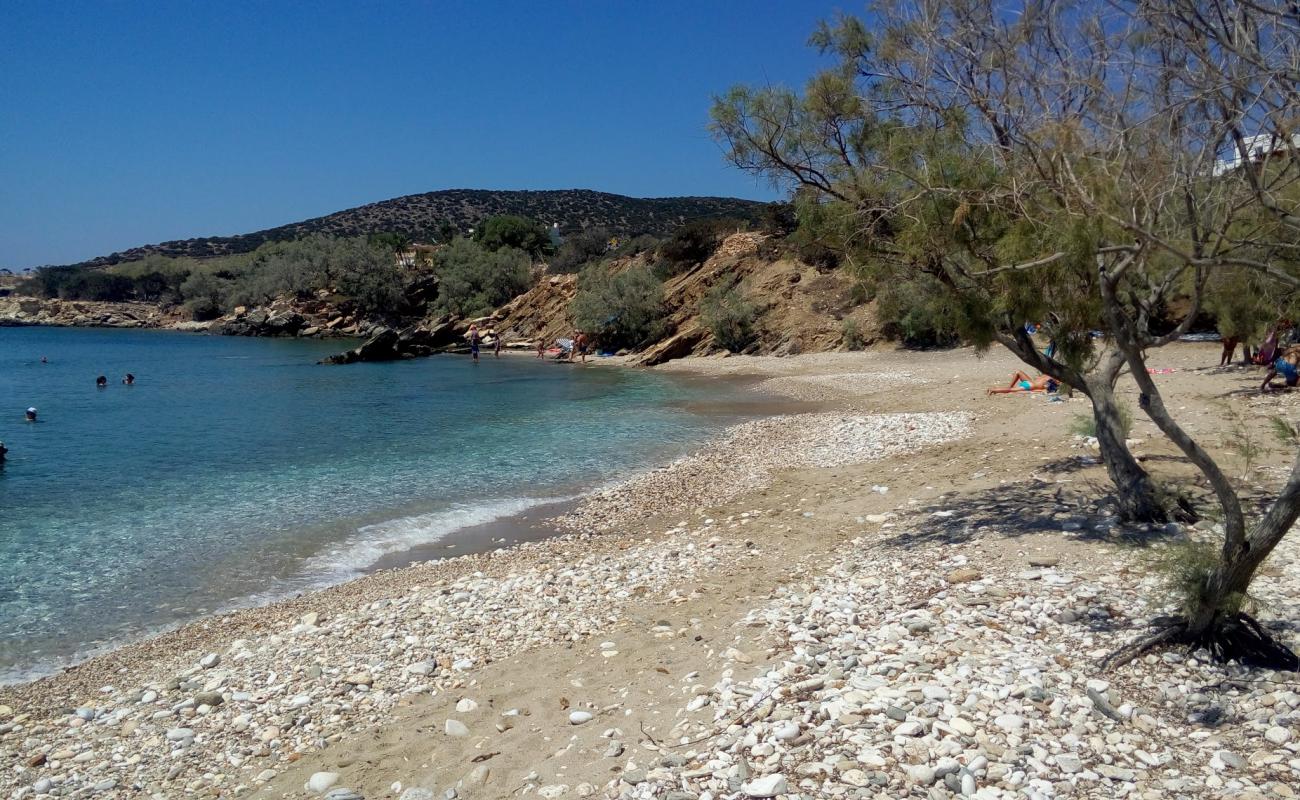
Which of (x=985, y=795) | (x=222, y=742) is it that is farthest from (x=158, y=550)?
(x=985, y=795)

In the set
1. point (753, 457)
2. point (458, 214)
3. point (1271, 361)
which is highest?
point (458, 214)

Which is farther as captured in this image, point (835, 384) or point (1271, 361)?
point (835, 384)

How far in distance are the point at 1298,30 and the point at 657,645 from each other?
17.5 ft

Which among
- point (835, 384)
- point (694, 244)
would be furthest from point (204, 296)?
point (835, 384)

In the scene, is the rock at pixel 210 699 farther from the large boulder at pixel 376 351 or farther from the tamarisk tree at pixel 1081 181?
the large boulder at pixel 376 351

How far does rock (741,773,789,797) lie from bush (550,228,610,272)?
57.8 meters

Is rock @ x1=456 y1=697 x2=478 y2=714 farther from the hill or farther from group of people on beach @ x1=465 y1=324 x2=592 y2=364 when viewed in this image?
the hill

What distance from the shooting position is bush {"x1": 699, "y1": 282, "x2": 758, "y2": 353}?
1565 inches

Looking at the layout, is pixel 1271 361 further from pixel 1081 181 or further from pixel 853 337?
pixel 853 337

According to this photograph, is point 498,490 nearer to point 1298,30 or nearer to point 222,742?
point 222,742

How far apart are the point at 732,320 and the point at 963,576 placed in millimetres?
33520

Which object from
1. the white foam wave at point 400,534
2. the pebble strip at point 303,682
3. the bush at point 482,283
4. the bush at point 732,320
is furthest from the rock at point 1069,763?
the bush at point 482,283

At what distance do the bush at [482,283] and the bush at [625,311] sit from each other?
1639 centimetres

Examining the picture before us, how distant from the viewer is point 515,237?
251ft
